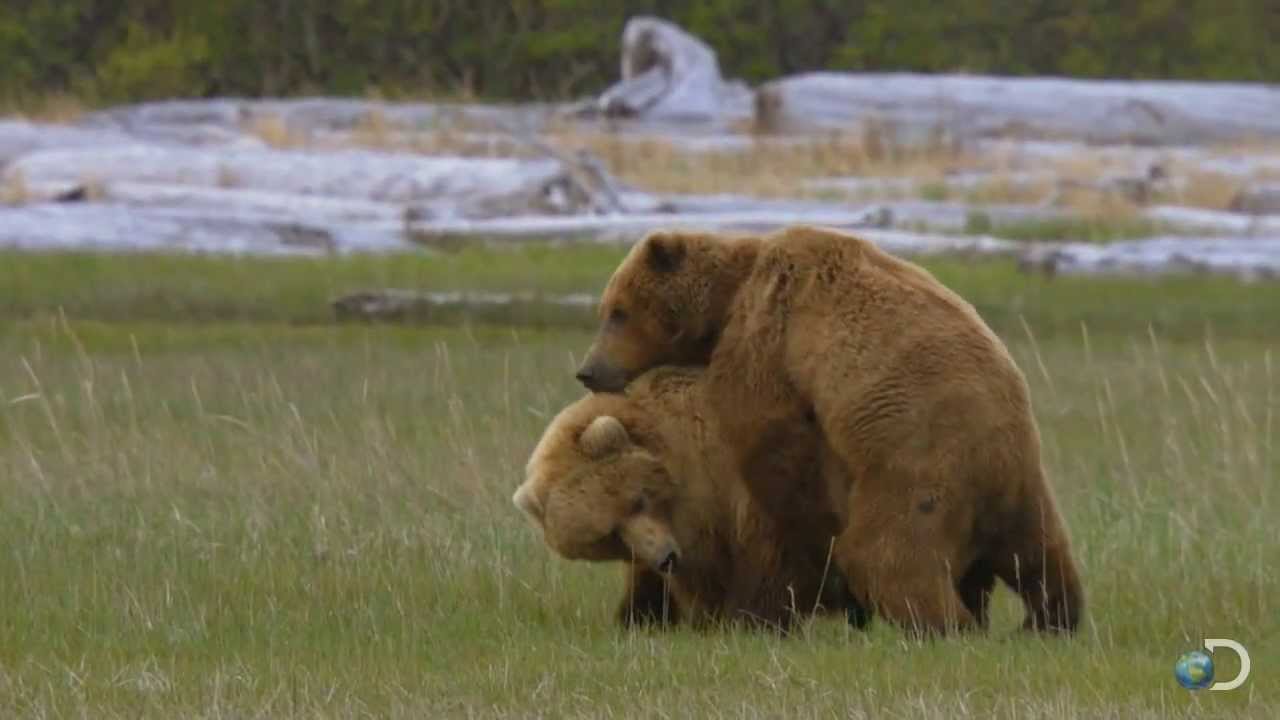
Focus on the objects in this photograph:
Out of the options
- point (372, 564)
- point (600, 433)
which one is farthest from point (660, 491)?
point (372, 564)

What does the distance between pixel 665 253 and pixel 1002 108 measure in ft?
84.9

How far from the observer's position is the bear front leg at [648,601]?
7438mm

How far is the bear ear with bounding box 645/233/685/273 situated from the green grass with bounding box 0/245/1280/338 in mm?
9770

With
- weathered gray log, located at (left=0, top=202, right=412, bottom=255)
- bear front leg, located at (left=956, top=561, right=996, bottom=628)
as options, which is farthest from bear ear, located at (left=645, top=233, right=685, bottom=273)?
weathered gray log, located at (left=0, top=202, right=412, bottom=255)

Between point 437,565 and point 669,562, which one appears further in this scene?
point 437,565

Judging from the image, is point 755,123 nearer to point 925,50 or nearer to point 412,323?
point 925,50

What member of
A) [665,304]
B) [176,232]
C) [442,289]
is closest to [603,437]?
[665,304]

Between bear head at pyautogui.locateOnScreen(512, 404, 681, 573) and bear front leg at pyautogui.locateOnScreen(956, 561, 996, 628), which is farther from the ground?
bear head at pyautogui.locateOnScreen(512, 404, 681, 573)

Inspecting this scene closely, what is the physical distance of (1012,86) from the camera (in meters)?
32.8

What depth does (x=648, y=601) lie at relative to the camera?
7.46 meters

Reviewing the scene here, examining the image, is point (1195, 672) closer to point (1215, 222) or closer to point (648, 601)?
point (648, 601)

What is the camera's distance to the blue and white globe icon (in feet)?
20.3

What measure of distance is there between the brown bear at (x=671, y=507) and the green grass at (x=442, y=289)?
31.8 feet

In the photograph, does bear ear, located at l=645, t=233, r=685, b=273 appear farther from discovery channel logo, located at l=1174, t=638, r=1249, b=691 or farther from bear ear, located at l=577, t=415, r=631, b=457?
discovery channel logo, located at l=1174, t=638, r=1249, b=691
